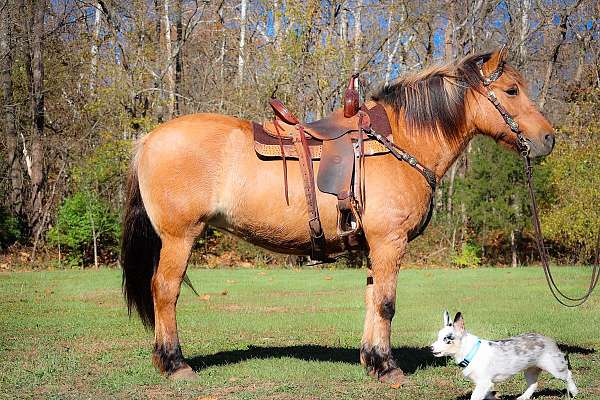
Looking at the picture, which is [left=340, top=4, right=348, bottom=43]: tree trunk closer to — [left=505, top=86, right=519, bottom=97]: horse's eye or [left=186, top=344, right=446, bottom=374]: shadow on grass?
[left=186, top=344, right=446, bottom=374]: shadow on grass

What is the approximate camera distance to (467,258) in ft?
84.9

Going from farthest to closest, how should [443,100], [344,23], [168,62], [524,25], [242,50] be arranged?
[524,25] < [344,23] < [242,50] < [168,62] < [443,100]

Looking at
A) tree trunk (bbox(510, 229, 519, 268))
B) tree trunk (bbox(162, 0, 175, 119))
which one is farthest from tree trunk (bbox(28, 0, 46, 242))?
tree trunk (bbox(510, 229, 519, 268))

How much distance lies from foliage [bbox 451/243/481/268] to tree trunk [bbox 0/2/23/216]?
1612 centimetres

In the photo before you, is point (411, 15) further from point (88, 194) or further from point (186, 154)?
point (186, 154)

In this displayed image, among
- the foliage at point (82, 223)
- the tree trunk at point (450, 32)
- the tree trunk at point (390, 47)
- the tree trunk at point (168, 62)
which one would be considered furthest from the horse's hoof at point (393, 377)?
the tree trunk at point (450, 32)

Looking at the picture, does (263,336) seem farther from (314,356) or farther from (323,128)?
(323,128)

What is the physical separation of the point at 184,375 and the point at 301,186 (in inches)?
81.7

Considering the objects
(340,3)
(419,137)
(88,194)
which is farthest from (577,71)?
(419,137)

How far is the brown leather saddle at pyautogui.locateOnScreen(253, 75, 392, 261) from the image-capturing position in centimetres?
638

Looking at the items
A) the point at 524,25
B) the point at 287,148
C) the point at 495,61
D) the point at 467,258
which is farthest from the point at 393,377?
the point at 524,25

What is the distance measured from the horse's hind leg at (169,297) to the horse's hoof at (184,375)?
0.05ft

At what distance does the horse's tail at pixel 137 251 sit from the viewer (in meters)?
6.95

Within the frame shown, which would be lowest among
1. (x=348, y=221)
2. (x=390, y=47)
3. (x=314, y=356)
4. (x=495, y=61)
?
(x=314, y=356)
